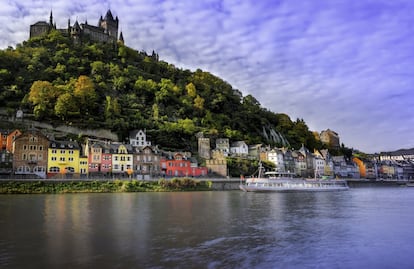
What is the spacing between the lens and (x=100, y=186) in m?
46.6

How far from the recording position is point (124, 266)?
1156 cm

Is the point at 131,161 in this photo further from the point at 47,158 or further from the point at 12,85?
the point at 12,85

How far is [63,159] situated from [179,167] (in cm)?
1794

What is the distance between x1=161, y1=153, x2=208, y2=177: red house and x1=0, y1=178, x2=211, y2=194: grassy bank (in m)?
6.42

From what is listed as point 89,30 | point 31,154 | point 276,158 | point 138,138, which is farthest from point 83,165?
point 89,30

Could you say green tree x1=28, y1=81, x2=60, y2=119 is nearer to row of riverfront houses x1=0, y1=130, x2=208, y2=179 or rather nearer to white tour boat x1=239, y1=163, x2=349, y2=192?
row of riverfront houses x1=0, y1=130, x2=208, y2=179

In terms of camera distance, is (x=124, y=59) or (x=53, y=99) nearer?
(x=53, y=99)

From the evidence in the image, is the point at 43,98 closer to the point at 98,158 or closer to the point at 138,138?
the point at 98,158

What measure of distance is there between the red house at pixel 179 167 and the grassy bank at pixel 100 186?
6.42 meters

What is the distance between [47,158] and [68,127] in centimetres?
1042

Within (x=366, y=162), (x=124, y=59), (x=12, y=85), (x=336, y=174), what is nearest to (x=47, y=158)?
(x=12, y=85)

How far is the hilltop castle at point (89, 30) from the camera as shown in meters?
100

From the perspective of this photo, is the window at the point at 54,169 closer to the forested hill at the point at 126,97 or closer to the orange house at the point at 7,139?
the orange house at the point at 7,139

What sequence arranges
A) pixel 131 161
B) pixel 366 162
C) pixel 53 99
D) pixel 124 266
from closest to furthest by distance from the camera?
1. pixel 124 266
2. pixel 131 161
3. pixel 53 99
4. pixel 366 162
